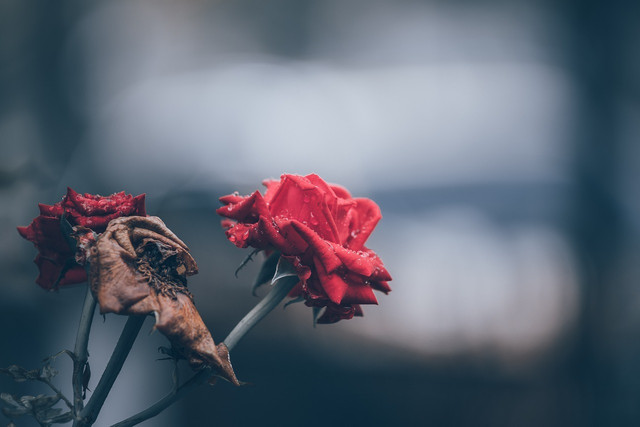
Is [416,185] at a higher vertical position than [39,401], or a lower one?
higher

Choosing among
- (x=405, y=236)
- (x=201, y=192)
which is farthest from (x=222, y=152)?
(x=405, y=236)

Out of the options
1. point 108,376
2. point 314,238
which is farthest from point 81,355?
point 314,238

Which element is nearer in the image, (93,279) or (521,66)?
(93,279)

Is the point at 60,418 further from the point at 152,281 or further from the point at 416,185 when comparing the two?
the point at 416,185

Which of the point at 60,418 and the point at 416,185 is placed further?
the point at 416,185

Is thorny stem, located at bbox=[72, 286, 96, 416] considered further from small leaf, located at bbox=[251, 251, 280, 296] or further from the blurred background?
the blurred background

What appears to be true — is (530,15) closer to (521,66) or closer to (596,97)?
(521,66)

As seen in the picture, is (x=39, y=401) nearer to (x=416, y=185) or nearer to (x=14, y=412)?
(x=14, y=412)
